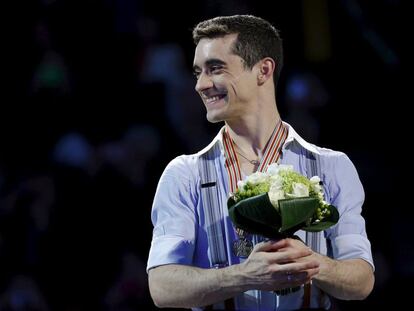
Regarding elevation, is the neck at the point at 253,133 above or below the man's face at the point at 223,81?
below

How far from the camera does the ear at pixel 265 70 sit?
4102mm

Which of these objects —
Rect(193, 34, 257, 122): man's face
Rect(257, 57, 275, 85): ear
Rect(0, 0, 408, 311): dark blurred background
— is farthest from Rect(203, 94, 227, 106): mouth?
Rect(0, 0, 408, 311): dark blurred background

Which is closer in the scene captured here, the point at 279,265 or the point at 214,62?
the point at 279,265

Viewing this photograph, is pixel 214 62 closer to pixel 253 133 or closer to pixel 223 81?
pixel 223 81

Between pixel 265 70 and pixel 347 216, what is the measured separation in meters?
0.78

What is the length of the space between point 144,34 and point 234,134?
359 centimetres

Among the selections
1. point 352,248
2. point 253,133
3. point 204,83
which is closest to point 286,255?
point 352,248

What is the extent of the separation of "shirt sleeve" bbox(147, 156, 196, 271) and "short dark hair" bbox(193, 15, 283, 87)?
1.85 ft

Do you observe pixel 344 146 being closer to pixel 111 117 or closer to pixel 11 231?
pixel 111 117

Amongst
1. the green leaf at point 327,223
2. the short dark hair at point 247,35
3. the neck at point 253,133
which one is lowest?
the green leaf at point 327,223

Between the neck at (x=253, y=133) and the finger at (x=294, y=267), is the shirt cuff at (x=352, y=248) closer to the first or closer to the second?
the finger at (x=294, y=267)

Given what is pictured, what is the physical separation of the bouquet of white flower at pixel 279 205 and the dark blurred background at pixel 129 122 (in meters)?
2.91

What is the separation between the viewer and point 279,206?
3340mm

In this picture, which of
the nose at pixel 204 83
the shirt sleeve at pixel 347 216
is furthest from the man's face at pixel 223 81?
the shirt sleeve at pixel 347 216
